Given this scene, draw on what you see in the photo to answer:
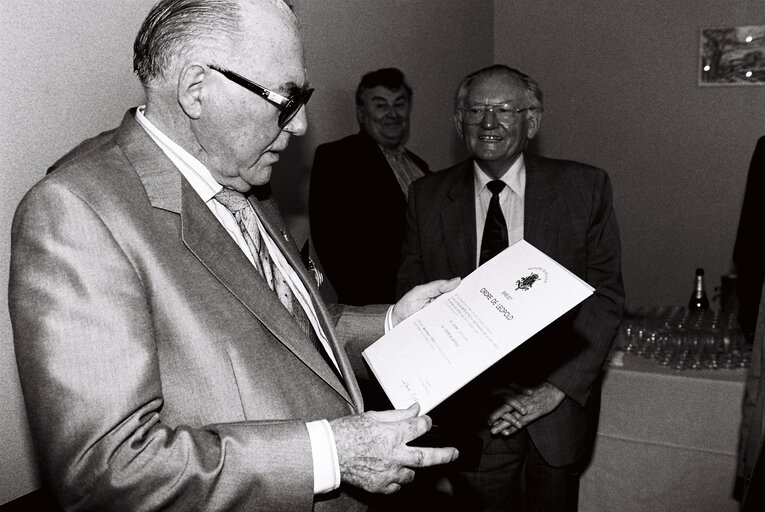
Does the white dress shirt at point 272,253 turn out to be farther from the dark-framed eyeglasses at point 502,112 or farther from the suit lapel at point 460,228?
the dark-framed eyeglasses at point 502,112

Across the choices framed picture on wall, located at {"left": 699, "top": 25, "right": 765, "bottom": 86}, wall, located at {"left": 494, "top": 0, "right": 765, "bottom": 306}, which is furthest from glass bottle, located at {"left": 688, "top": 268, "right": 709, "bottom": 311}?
framed picture on wall, located at {"left": 699, "top": 25, "right": 765, "bottom": 86}

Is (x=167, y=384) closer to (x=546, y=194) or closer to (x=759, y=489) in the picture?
(x=759, y=489)

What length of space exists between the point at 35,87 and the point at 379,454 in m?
1.47

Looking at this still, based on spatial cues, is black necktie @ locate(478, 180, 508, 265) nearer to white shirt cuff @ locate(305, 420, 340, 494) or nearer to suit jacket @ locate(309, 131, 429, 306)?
suit jacket @ locate(309, 131, 429, 306)

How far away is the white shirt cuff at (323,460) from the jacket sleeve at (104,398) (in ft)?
0.05

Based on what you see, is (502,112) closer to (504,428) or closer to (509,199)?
(509,199)

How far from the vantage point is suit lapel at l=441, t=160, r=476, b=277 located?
97.5 inches

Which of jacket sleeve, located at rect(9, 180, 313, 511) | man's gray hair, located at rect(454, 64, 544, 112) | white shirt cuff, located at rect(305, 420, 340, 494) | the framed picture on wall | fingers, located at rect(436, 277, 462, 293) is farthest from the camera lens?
the framed picture on wall

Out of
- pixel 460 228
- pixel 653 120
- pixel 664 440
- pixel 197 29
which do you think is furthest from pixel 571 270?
pixel 653 120

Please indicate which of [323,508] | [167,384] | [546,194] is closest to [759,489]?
[323,508]

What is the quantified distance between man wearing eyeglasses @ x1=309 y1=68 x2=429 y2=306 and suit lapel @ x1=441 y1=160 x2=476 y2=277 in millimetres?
816

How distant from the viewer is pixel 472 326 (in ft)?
4.81

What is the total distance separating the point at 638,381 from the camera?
2.90 m

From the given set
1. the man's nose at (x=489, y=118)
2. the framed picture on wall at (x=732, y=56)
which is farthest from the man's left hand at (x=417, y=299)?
the framed picture on wall at (x=732, y=56)
